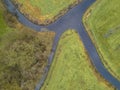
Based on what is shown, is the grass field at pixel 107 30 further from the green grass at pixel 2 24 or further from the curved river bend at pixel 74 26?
the green grass at pixel 2 24

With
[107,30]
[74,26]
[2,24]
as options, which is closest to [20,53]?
[2,24]

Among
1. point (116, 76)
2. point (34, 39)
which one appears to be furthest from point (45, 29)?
point (116, 76)

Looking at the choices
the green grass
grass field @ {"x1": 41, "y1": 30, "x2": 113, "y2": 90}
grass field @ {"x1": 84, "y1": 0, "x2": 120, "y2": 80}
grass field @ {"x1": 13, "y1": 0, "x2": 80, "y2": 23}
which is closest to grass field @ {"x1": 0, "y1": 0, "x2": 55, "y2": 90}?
the green grass

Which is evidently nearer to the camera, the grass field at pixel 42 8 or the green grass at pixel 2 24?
the green grass at pixel 2 24

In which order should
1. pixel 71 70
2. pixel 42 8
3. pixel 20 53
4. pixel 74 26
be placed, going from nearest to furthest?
pixel 20 53 < pixel 71 70 < pixel 74 26 < pixel 42 8

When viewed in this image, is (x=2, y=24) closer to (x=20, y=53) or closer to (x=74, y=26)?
(x=20, y=53)

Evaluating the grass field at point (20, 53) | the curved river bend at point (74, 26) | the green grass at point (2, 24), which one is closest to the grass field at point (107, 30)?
the curved river bend at point (74, 26)

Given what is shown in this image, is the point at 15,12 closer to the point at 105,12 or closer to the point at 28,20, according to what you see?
the point at 28,20
